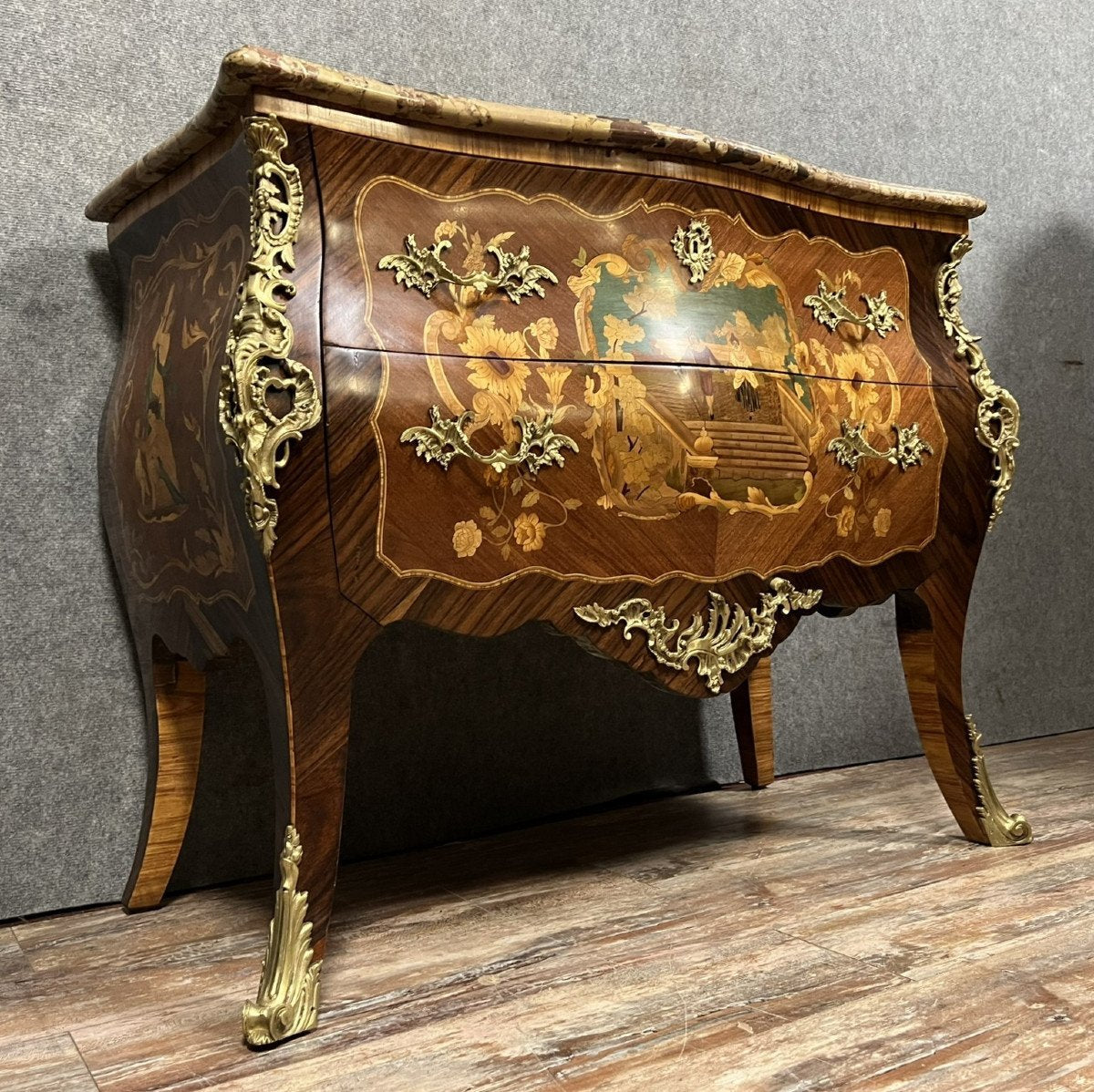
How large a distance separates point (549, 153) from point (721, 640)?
1.64ft

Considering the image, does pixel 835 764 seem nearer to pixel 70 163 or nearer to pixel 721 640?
pixel 721 640

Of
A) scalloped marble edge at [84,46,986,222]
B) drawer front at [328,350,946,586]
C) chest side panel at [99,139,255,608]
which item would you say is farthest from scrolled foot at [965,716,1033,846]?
chest side panel at [99,139,255,608]

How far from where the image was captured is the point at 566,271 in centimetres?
109

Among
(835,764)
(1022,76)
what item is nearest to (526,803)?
(835,764)

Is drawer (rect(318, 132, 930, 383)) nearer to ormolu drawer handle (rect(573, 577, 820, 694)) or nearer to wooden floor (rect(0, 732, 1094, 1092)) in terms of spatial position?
ormolu drawer handle (rect(573, 577, 820, 694))

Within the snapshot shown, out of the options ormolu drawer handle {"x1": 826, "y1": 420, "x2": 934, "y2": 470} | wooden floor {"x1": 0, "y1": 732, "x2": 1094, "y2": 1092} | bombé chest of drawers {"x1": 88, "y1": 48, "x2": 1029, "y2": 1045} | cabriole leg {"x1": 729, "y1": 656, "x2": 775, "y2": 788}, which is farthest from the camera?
cabriole leg {"x1": 729, "y1": 656, "x2": 775, "y2": 788}

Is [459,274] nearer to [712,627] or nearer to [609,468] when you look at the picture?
[609,468]

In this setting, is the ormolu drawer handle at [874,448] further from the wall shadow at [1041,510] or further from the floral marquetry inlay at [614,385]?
the wall shadow at [1041,510]

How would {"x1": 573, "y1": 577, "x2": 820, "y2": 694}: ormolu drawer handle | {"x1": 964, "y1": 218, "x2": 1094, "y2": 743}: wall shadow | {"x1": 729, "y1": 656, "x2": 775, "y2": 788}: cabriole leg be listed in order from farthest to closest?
{"x1": 964, "y1": 218, "x2": 1094, "y2": 743}: wall shadow < {"x1": 729, "y1": 656, "x2": 775, "y2": 788}: cabriole leg < {"x1": 573, "y1": 577, "x2": 820, "y2": 694}: ormolu drawer handle

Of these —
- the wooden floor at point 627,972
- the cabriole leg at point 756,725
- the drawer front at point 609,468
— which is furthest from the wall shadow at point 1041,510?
the drawer front at point 609,468

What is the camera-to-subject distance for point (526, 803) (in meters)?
1.62

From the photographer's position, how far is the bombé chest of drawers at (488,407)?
38.0 inches

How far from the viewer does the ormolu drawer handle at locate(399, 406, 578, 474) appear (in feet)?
3.27

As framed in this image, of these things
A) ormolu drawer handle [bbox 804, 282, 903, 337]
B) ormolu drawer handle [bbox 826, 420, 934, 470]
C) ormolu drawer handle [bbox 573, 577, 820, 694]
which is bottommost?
ormolu drawer handle [bbox 573, 577, 820, 694]
